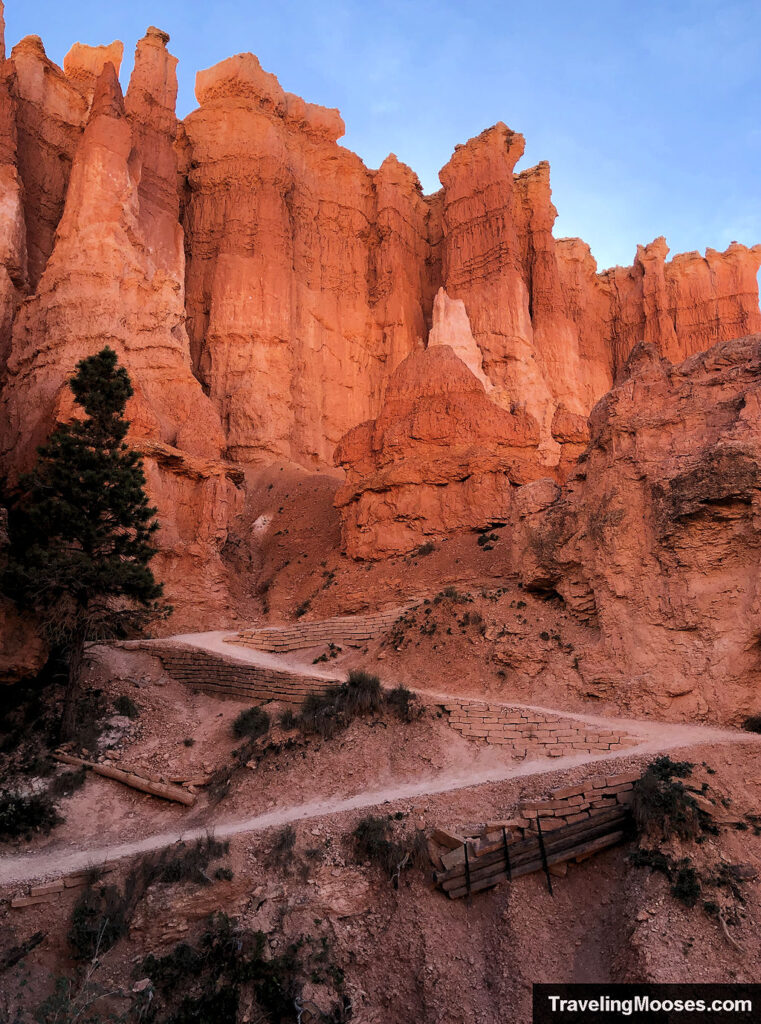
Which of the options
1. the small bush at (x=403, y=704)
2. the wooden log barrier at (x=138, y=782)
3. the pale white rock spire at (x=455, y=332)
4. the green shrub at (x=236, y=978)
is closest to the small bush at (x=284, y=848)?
the green shrub at (x=236, y=978)

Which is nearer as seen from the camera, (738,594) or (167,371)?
(738,594)

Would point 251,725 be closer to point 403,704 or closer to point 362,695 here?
point 362,695

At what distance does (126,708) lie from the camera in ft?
57.9

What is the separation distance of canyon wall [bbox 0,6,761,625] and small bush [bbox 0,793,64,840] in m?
14.4

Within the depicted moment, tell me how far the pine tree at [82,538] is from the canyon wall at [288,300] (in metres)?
10.4

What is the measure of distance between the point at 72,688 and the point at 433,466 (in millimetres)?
16343

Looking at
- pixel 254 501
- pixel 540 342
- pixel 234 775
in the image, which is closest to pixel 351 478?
pixel 254 501

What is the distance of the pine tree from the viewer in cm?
1638

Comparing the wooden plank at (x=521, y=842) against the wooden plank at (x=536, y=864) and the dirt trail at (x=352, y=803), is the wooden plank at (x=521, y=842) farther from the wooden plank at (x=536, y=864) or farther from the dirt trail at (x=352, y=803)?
the dirt trail at (x=352, y=803)

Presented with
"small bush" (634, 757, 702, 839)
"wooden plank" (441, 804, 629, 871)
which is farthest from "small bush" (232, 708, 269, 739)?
"small bush" (634, 757, 702, 839)

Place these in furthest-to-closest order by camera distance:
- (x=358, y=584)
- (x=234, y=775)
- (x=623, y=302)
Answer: (x=623, y=302) < (x=358, y=584) < (x=234, y=775)

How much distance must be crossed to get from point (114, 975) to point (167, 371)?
31.2 m

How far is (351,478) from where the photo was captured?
30797mm

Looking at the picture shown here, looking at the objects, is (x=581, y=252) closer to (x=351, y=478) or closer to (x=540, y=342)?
(x=540, y=342)
